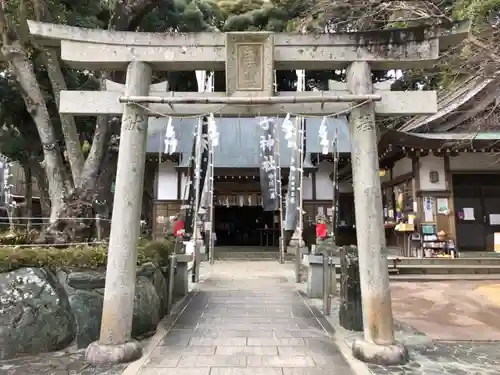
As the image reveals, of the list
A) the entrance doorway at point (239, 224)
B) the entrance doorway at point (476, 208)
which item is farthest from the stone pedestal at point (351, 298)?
the entrance doorway at point (239, 224)

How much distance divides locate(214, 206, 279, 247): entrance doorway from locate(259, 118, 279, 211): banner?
9123 millimetres

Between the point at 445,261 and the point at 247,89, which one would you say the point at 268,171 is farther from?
the point at 247,89

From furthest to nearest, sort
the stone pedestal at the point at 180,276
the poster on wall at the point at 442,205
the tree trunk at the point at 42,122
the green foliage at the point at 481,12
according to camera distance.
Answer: the poster on wall at the point at 442,205 → the stone pedestal at the point at 180,276 → the tree trunk at the point at 42,122 → the green foliage at the point at 481,12

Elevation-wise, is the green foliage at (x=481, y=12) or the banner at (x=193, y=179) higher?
the green foliage at (x=481, y=12)

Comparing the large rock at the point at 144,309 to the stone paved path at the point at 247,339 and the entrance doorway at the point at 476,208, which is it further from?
the entrance doorway at the point at 476,208

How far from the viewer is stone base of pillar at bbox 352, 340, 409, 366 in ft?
15.5

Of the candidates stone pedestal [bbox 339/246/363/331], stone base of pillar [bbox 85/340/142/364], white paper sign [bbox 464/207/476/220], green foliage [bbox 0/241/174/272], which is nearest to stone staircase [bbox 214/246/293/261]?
white paper sign [bbox 464/207/476/220]

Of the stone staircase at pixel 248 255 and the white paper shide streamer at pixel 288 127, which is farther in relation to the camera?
the stone staircase at pixel 248 255

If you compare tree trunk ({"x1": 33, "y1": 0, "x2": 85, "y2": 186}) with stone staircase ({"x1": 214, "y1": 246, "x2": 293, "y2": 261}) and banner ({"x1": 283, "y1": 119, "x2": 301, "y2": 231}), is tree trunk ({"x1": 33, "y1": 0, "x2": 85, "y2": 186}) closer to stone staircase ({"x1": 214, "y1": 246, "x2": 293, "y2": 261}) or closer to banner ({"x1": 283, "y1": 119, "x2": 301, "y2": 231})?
banner ({"x1": 283, "y1": 119, "x2": 301, "y2": 231})

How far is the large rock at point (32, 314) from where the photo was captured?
4.98 metres

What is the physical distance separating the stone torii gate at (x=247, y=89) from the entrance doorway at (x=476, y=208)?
9959mm

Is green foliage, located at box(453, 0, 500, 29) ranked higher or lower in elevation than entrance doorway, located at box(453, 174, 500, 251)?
higher

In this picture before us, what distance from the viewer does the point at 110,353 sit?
4.73m

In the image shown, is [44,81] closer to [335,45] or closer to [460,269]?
[335,45]
